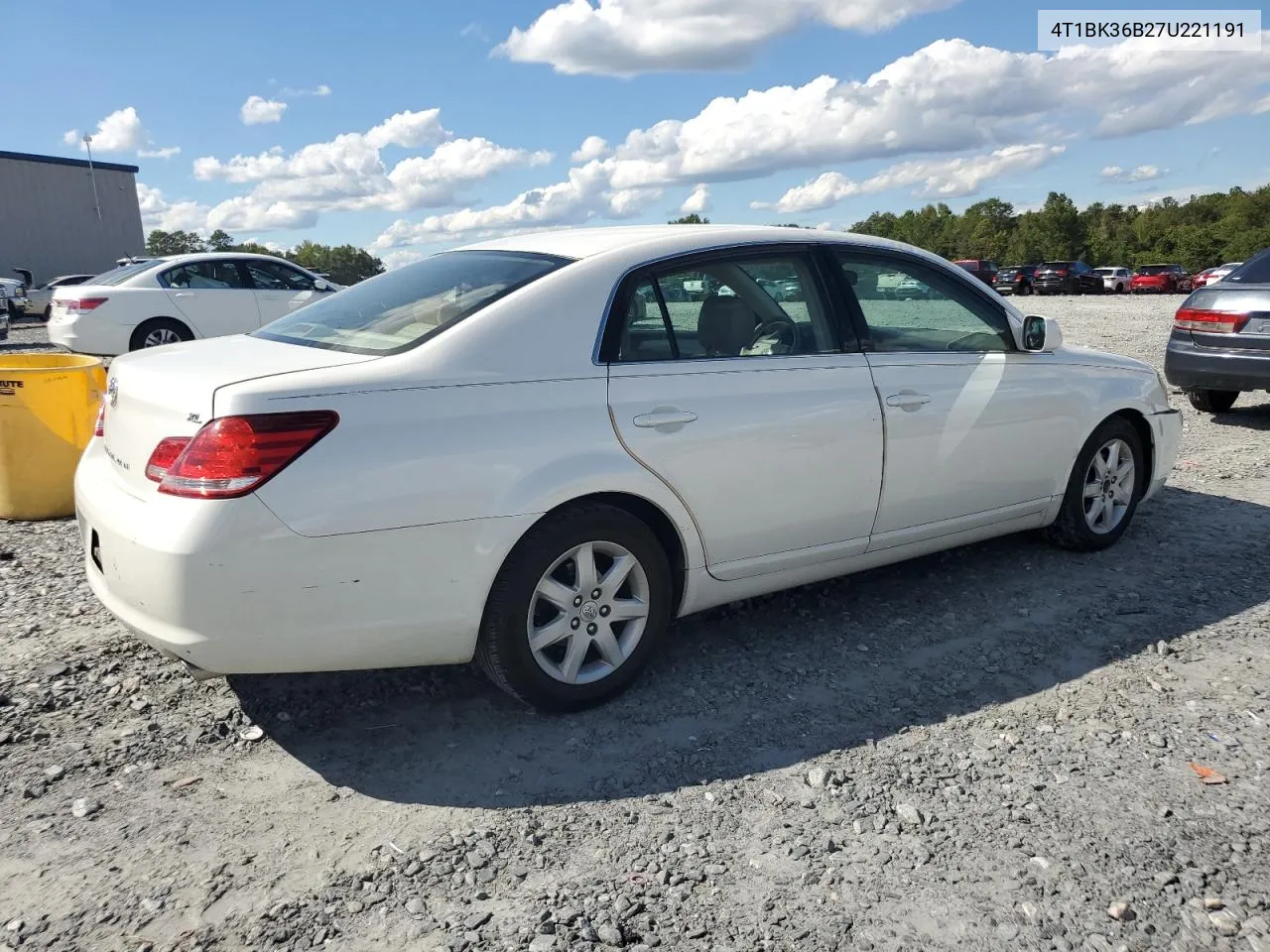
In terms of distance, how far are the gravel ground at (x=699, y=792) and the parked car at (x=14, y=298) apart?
1924cm

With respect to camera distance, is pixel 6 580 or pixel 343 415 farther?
pixel 6 580

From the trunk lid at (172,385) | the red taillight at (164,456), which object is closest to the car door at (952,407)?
the trunk lid at (172,385)

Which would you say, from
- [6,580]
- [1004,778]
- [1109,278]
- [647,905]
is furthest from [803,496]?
A: [1109,278]

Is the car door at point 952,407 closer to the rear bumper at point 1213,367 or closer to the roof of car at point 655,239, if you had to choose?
the roof of car at point 655,239

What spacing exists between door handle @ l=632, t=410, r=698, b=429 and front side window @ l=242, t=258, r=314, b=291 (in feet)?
34.9

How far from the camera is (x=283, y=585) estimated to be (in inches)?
108

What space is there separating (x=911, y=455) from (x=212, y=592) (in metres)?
2.63

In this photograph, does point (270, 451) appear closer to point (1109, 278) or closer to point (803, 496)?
point (803, 496)

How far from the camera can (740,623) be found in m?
4.16

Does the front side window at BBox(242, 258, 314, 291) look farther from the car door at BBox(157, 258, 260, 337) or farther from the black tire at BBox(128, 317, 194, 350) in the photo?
the black tire at BBox(128, 317, 194, 350)

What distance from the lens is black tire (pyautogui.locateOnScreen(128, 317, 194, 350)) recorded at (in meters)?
12.0

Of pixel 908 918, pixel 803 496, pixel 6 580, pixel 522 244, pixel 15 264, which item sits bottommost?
pixel 908 918

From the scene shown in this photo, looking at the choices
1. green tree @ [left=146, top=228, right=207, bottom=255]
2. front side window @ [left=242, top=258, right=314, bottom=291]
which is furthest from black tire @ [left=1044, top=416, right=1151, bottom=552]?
green tree @ [left=146, top=228, right=207, bottom=255]

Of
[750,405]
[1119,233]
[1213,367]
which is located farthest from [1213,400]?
[1119,233]
